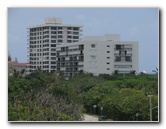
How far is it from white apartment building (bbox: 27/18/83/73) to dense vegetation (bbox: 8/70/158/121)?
38 cm

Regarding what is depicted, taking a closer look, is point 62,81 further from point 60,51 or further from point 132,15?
point 132,15

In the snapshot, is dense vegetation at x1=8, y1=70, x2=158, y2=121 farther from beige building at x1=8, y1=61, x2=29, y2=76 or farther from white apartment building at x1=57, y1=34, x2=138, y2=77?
white apartment building at x1=57, y1=34, x2=138, y2=77

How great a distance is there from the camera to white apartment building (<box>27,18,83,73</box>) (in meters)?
7.09

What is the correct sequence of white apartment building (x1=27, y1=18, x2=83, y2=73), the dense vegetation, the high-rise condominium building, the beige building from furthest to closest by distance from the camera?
the high-rise condominium building
white apartment building (x1=27, y1=18, x2=83, y2=73)
the dense vegetation
the beige building

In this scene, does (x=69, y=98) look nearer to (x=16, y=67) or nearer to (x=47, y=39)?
(x=47, y=39)

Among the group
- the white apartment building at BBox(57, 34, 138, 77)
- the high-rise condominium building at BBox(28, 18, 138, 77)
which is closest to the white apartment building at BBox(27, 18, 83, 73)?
the high-rise condominium building at BBox(28, 18, 138, 77)

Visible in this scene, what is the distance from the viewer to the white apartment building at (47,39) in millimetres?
7094

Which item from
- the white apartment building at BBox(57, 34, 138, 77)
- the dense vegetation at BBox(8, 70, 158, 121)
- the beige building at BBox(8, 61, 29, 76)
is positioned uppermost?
the white apartment building at BBox(57, 34, 138, 77)

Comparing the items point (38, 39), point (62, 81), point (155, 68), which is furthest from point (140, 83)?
point (155, 68)

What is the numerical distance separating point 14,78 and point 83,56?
3.00m

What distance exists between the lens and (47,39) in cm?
731

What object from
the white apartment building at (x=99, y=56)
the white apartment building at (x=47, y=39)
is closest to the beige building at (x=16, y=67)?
the white apartment building at (x=47, y=39)

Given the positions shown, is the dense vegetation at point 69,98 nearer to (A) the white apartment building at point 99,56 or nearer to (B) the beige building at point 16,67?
(B) the beige building at point 16,67

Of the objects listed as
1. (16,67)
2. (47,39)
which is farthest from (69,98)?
(16,67)
